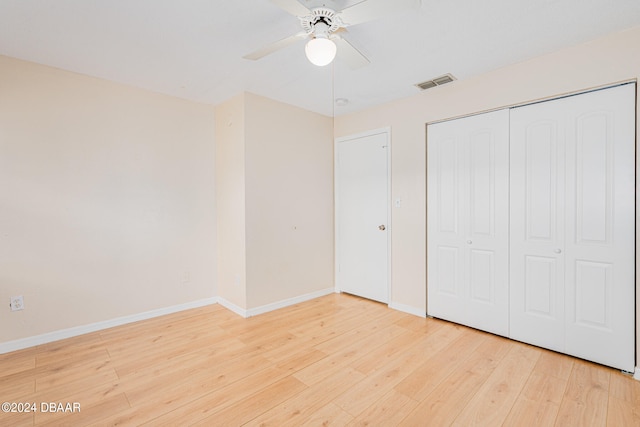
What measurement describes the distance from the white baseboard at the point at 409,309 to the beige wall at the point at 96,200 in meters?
2.29

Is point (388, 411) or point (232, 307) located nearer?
point (388, 411)

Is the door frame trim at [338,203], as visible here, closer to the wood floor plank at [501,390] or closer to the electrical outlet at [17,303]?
the wood floor plank at [501,390]

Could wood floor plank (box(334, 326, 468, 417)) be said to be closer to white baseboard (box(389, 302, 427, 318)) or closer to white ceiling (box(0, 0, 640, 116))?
white baseboard (box(389, 302, 427, 318))

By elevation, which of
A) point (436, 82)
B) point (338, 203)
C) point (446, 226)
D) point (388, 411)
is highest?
point (436, 82)

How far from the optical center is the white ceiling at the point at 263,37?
1.85 m

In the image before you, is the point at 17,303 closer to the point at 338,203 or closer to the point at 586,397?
the point at 338,203

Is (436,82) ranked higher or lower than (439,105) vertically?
higher

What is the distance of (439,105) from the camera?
3.10 meters

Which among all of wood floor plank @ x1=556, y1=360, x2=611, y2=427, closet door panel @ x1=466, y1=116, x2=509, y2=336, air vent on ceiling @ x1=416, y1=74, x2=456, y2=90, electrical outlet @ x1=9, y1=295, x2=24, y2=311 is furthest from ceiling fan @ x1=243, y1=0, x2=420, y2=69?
electrical outlet @ x1=9, y1=295, x2=24, y2=311

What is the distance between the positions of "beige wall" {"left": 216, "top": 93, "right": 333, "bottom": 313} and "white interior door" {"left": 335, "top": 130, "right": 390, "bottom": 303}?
233mm

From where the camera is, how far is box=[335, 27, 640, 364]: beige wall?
7.18 ft

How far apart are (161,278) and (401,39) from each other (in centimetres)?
335

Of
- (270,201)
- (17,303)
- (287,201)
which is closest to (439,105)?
(287,201)

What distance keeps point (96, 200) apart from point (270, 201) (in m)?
1.73
